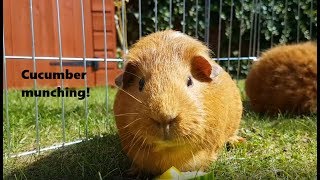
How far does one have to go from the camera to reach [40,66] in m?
4.47

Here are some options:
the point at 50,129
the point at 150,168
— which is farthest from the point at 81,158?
the point at 50,129

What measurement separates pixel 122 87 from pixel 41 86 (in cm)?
281

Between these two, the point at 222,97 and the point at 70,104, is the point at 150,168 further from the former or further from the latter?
the point at 70,104

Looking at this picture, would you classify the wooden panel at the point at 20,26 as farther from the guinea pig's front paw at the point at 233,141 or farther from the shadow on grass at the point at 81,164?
the guinea pig's front paw at the point at 233,141

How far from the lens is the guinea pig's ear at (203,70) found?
5.88 feet

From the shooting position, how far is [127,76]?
1819 millimetres

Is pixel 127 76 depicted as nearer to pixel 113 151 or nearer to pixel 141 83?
pixel 141 83

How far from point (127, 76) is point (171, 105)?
36 centimetres

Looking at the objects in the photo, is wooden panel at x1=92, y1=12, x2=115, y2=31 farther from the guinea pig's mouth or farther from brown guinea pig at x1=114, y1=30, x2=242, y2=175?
the guinea pig's mouth

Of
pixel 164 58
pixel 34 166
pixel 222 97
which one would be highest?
pixel 164 58

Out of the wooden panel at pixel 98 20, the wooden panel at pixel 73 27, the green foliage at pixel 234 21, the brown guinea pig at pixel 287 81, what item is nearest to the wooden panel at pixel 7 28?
the wooden panel at pixel 73 27

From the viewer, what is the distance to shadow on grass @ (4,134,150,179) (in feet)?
6.33

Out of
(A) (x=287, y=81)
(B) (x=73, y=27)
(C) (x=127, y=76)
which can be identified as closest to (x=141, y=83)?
(C) (x=127, y=76)

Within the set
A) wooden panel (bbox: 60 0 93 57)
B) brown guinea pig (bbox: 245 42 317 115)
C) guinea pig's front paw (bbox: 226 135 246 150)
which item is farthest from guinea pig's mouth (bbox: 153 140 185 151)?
wooden panel (bbox: 60 0 93 57)
